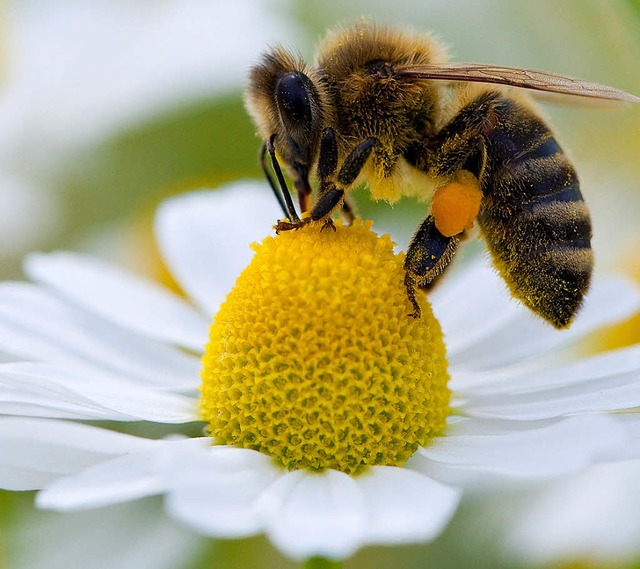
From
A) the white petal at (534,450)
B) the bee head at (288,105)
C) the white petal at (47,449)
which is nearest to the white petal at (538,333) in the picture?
the white petal at (534,450)

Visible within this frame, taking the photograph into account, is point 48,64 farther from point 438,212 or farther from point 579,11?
point 438,212

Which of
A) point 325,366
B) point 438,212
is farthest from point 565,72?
point 325,366

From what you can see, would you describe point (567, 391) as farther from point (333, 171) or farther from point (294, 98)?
point (294, 98)

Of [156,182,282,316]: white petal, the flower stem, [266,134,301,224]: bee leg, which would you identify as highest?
[156,182,282,316]: white petal

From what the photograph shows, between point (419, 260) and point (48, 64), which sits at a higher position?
point (48, 64)

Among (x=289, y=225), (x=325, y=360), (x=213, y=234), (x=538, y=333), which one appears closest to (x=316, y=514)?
(x=325, y=360)

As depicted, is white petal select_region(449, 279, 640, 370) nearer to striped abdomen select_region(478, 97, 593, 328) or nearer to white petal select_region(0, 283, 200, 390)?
striped abdomen select_region(478, 97, 593, 328)

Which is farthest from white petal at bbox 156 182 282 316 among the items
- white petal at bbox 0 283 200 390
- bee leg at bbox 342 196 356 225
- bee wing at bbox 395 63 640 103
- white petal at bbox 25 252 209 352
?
bee wing at bbox 395 63 640 103
